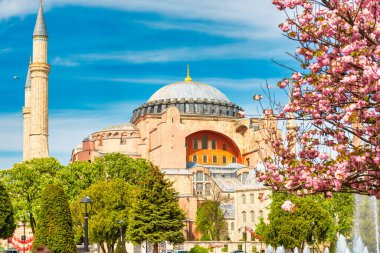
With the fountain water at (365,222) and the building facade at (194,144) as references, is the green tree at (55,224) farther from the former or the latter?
the building facade at (194,144)

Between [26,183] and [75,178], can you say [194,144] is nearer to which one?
[75,178]

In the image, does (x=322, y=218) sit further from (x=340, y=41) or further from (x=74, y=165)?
(x=340, y=41)

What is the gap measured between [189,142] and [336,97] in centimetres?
8033

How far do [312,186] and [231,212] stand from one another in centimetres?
6486

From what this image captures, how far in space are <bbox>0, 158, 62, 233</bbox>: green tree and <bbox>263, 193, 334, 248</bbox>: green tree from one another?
22934 millimetres

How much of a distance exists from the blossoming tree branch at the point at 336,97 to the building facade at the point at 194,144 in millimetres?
58345

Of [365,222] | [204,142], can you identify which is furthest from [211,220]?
[365,222]

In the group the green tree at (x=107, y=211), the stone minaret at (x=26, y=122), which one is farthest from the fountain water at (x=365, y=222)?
the stone minaret at (x=26, y=122)

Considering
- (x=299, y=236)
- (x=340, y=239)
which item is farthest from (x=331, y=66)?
(x=340, y=239)

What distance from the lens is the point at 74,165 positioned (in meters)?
64.5

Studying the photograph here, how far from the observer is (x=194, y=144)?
9375cm

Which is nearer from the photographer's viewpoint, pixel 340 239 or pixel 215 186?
pixel 340 239

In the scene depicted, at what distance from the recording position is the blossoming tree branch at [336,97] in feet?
38.8

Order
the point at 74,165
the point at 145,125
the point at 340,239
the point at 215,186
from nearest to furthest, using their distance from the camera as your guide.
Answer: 1. the point at 340,239
2. the point at 74,165
3. the point at 215,186
4. the point at 145,125
